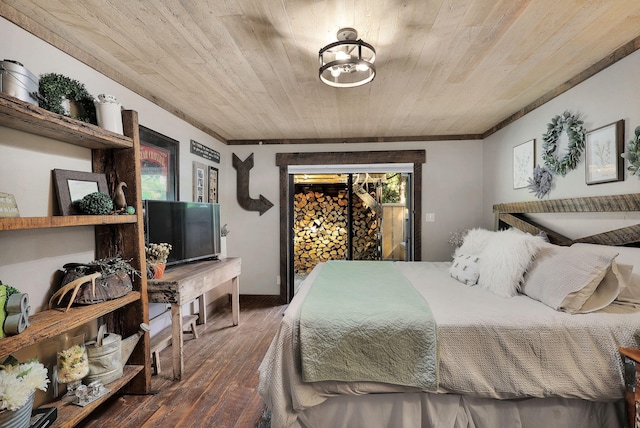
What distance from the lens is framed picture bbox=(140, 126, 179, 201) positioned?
2455mm

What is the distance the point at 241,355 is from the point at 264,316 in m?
0.95

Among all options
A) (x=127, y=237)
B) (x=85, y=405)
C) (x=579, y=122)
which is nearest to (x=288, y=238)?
(x=127, y=237)

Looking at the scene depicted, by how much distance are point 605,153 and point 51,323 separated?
11.4ft

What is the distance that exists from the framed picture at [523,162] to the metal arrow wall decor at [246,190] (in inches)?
119

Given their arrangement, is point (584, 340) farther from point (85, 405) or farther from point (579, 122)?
point (85, 405)

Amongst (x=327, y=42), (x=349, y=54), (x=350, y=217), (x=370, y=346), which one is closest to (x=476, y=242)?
(x=370, y=346)

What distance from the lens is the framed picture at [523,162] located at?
2740mm

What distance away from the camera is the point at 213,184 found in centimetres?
371

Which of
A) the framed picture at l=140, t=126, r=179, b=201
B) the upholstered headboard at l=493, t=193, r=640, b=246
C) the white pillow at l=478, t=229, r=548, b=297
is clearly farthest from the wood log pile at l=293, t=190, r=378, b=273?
the white pillow at l=478, t=229, r=548, b=297

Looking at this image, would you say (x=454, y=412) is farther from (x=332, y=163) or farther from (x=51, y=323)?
(x=332, y=163)

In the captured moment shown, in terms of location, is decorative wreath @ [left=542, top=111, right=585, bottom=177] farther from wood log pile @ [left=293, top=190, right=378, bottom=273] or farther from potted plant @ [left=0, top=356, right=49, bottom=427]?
potted plant @ [left=0, top=356, right=49, bottom=427]

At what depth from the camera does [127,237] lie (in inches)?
76.4

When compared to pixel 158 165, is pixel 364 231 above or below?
below

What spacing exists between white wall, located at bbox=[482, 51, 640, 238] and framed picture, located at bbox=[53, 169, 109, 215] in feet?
11.4
